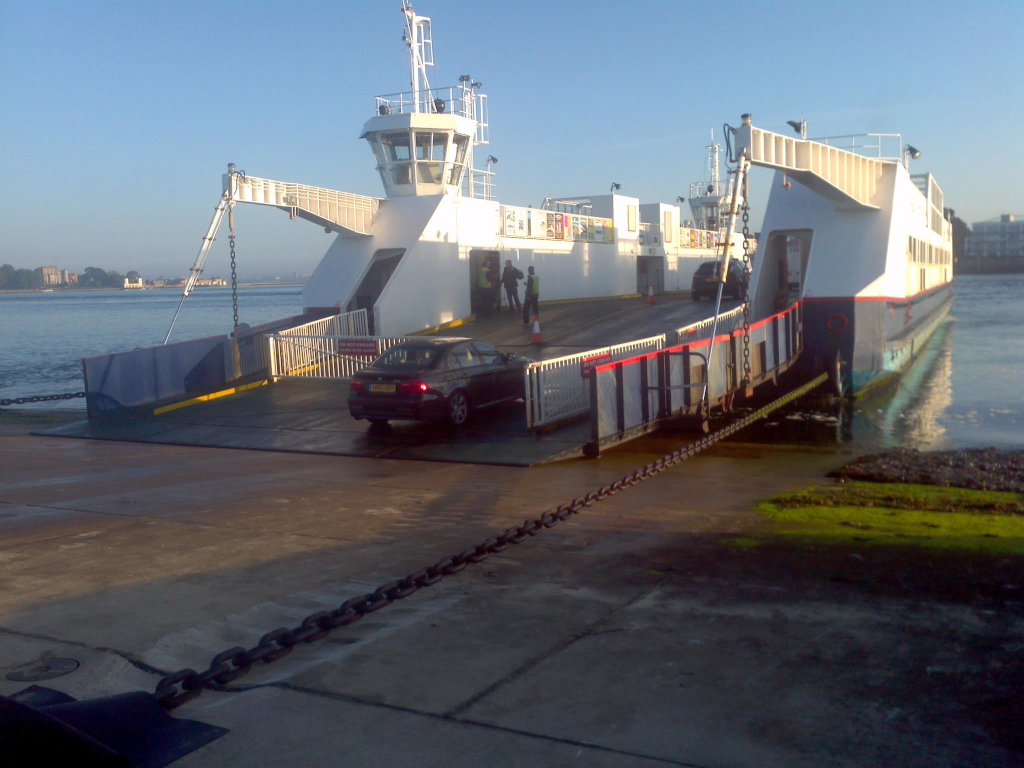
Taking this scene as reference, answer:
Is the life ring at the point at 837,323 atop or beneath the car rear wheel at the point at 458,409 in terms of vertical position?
atop

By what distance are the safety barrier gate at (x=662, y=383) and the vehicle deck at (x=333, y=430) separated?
0.66 meters

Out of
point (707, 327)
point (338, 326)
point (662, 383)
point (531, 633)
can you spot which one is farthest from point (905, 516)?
point (338, 326)

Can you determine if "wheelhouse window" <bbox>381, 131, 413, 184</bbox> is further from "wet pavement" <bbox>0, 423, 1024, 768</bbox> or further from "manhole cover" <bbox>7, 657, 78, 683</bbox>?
Answer: "manhole cover" <bbox>7, 657, 78, 683</bbox>

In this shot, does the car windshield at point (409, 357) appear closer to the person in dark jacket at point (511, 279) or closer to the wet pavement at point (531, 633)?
the wet pavement at point (531, 633)

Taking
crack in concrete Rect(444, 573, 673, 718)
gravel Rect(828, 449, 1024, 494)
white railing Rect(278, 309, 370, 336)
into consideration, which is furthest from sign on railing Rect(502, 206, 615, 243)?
crack in concrete Rect(444, 573, 673, 718)

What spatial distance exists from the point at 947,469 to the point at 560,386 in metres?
5.79

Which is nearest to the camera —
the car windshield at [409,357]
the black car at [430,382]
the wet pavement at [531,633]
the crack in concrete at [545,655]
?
the wet pavement at [531,633]

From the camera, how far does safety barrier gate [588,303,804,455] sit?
489 inches

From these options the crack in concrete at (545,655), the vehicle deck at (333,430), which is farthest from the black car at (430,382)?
the crack in concrete at (545,655)

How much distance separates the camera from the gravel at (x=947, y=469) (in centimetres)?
1057

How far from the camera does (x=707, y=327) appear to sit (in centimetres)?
1788

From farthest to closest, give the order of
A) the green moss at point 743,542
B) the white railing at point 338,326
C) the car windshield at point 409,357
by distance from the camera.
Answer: the white railing at point 338,326, the car windshield at point 409,357, the green moss at point 743,542

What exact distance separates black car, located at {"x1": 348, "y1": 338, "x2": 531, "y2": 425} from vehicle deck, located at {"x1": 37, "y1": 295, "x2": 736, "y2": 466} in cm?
38

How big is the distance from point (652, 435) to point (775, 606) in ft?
29.0
